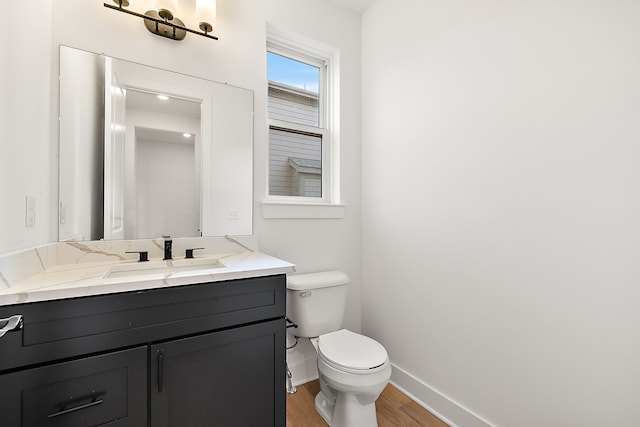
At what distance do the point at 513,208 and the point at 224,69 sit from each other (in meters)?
1.69

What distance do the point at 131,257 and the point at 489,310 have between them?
177cm

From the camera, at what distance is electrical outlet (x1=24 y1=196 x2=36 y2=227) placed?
3.34 feet

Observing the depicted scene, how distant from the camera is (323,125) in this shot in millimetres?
2123

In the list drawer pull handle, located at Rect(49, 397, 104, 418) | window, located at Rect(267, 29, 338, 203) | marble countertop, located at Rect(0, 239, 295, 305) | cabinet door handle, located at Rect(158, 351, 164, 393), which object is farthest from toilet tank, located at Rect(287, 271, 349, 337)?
drawer pull handle, located at Rect(49, 397, 104, 418)

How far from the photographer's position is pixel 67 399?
833 millimetres

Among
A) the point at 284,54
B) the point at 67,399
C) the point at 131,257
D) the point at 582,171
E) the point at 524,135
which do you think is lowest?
the point at 67,399

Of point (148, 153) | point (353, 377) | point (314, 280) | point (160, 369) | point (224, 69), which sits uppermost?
point (224, 69)

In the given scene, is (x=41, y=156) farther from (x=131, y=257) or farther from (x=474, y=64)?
(x=474, y=64)

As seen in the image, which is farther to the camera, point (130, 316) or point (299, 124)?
point (299, 124)

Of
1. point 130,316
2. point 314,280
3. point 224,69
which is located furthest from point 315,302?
point 224,69


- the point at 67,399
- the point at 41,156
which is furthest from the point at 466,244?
the point at 41,156

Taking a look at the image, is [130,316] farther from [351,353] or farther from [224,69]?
[224,69]

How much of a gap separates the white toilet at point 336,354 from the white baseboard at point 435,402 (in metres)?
0.39

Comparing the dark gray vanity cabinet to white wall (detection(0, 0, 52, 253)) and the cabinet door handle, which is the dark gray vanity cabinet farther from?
white wall (detection(0, 0, 52, 253))
